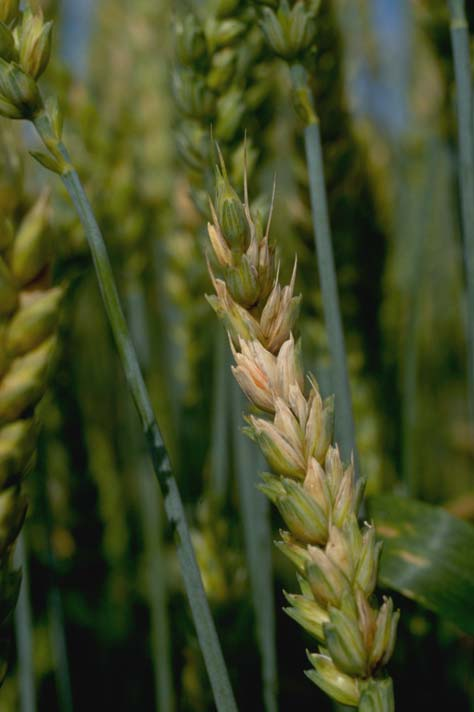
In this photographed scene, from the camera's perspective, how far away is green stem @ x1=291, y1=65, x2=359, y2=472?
426mm

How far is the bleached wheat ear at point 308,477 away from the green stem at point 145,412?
4 cm

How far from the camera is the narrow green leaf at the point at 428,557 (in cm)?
43

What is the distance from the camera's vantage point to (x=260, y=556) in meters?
0.57

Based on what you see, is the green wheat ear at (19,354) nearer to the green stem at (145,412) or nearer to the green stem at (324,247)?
the green stem at (145,412)

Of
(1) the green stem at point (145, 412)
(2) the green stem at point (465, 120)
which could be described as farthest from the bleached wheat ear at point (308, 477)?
(2) the green stem at point (465, 120)

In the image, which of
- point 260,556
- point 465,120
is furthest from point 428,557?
point 465,120

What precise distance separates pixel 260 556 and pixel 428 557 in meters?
0.14

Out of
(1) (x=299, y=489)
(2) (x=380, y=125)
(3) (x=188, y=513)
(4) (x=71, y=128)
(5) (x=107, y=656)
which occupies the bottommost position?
(5) (x=107, y=656)

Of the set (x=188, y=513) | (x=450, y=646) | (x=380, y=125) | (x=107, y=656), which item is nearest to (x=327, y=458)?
(x=188, y=513)

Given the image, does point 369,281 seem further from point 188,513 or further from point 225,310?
point 225,310

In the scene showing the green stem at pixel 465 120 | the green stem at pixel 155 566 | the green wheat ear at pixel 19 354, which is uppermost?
the green stem at pixel 465 120

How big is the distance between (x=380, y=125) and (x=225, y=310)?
1409 millimetres

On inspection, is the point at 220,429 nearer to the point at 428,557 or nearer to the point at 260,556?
the point at 260,556

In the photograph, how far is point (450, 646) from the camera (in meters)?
0.82
